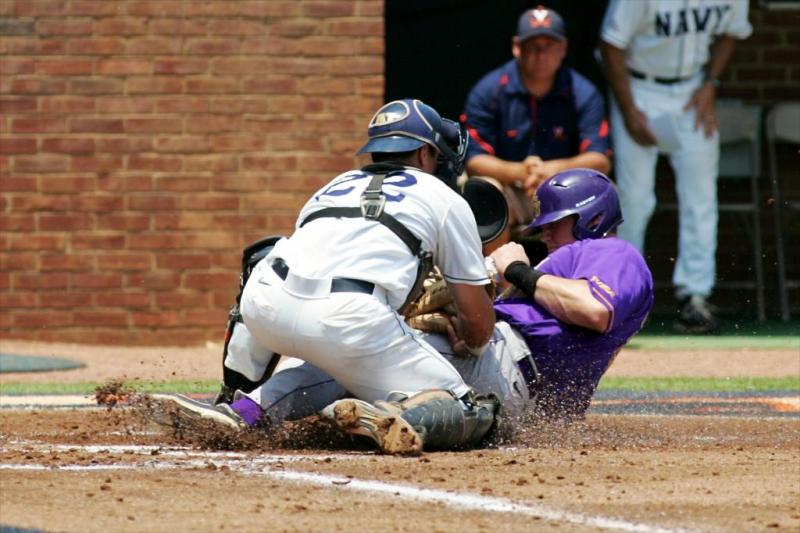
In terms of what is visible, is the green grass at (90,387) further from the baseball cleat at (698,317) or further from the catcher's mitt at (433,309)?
the baseball cleat at (698,317)

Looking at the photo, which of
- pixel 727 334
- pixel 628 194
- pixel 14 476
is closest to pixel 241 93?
pixel 628 194

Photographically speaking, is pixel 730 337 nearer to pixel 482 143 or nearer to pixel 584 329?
pixel 482 143

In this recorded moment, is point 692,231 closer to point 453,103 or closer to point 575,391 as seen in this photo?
point 453,103

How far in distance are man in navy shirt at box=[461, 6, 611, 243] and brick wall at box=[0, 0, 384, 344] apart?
2.68ft

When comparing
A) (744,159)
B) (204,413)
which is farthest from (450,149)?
(744,159)

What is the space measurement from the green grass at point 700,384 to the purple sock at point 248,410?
347cm

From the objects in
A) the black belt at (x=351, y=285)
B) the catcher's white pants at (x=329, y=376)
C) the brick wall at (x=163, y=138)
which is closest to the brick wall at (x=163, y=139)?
the brick wall at (x=163, y=138)

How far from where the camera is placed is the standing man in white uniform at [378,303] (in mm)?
5730

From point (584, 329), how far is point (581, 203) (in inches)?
23.9

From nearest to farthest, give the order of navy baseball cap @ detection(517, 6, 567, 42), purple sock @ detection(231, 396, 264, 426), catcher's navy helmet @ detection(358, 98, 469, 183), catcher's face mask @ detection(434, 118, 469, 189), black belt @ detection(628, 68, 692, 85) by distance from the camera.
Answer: purple sock @ detection(231, 396, 264, 426)
catcher's navy helmet @ detection(358, 98, 469, 183)
catcher's face mask @ detection(434, 118, 469, 189)
navy baseball cap @ detection(517, 6, 567, 42)
black belt @ detection(628, 68, 692, 85)

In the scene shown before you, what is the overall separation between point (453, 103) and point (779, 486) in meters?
9.73

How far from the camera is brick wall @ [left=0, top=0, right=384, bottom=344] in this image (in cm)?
1123

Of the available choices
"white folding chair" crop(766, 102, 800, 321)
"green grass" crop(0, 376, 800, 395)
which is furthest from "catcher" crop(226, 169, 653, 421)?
"white folding chair" crop(766, 102, 800, 321)

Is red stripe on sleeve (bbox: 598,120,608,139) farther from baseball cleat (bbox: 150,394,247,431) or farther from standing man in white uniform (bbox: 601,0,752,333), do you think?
baseball cleat (bbox: 150,394,247,431)
